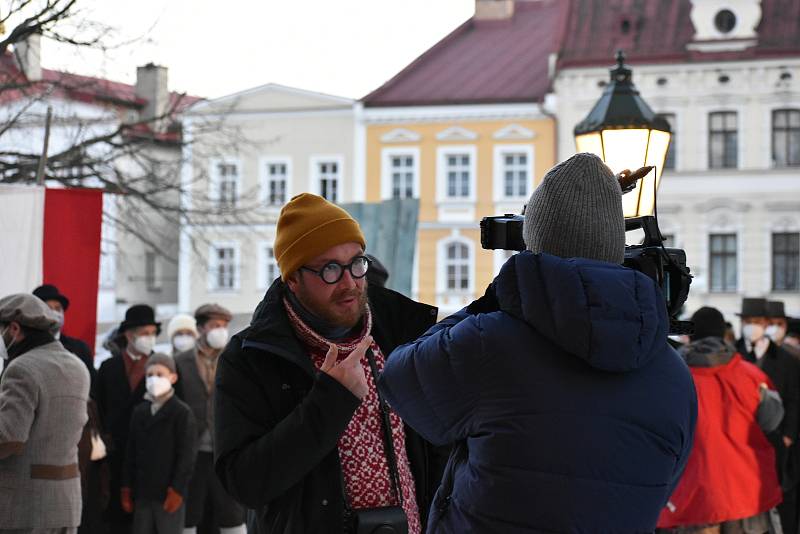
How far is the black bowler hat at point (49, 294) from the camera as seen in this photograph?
8602 millimetres

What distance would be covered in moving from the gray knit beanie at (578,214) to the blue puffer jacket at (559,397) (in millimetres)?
95

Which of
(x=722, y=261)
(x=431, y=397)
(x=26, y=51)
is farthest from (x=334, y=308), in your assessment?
(x=722, y=261)

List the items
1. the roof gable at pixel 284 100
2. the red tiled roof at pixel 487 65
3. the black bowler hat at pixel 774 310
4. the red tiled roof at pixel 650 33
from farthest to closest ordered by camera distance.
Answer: the roof gable at pixel 284 100, the red tiled roof at pixel 487 65, the red tiled roof at pixel 650 33, the black bowler hat at pixel 774 310

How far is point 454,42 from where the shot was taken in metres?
44.7

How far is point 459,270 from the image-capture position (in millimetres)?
40406

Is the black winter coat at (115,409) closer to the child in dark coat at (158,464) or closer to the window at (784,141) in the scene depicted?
the child in dark coat at (158,464)

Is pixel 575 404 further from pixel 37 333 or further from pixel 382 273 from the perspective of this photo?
pixel 382 273

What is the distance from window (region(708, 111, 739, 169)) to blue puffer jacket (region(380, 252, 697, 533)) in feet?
120

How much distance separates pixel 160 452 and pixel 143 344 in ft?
4.12

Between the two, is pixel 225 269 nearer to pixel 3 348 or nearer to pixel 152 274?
pixel 152 274

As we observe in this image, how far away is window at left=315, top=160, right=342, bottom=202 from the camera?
136 ft

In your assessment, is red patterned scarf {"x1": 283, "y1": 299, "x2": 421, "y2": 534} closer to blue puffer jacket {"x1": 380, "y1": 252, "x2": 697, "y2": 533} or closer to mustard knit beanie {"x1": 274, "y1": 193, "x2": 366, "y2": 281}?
mustard knit beanie {"x1": 274, "y1": 193, "x2": 366, "y2": 281}

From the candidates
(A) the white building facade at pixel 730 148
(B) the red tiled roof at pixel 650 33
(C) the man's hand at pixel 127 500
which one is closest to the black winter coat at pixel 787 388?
(C) the man's hand at pixel 127 500

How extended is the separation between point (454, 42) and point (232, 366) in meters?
42.1
